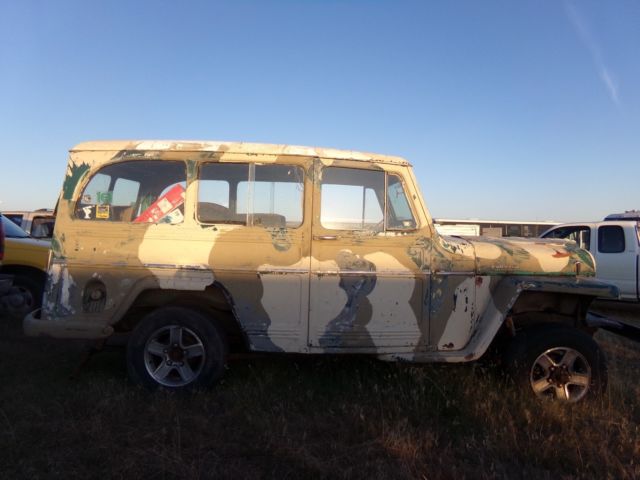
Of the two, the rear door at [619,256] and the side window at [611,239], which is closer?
the rear door at [619,256]

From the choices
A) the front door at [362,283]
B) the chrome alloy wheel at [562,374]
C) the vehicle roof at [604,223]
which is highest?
the vehicle roof at [604,223]

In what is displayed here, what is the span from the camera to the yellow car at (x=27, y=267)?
290 inches

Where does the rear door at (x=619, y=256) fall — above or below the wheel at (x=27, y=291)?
above

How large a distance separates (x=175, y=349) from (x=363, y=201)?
2.05 metres

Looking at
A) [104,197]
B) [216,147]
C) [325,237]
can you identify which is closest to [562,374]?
[325,237]

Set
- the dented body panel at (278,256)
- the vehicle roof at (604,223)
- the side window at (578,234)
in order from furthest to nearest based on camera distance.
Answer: the side window at (578,234)
the vehicle roof at (604,223)
the dented body panel at (278,256)

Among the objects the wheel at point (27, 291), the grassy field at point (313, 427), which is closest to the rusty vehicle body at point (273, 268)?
the grassy field at point (313, 427)

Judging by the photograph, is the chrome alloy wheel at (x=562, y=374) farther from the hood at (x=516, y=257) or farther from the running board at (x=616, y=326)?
the hood at (x=516, y=257)

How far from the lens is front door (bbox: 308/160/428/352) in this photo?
404 centimetres

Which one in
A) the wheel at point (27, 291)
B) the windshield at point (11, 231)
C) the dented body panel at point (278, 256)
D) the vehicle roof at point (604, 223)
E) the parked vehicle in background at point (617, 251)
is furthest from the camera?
the vehicle roof at point (604, 223)

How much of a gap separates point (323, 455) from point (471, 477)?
3.06 feet

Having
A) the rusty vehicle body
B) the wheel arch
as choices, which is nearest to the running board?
the rusty vehicle body

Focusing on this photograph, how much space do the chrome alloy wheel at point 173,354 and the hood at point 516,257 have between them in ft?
7.50

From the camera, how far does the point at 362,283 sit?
406 cm
